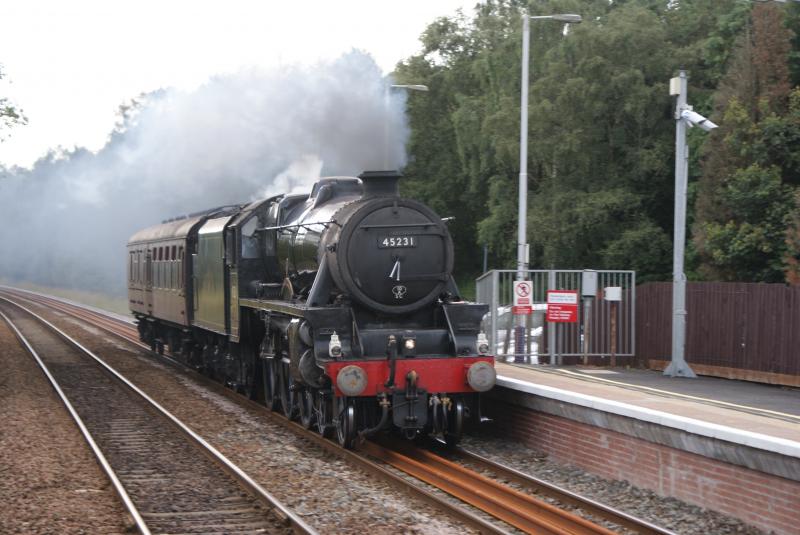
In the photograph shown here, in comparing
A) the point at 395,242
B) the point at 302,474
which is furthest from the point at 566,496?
the point at 395,242

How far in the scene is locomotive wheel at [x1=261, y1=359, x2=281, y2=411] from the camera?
49.0ft

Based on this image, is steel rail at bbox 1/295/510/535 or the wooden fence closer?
steel rail at bbox 1/295/510/535

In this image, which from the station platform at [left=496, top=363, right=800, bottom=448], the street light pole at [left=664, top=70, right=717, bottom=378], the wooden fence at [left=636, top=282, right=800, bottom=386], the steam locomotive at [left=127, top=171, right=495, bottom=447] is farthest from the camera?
the street light pole at [left=664, top=70, right=717, bottom=378]

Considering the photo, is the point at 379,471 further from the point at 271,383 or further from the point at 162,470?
the point at 271,383

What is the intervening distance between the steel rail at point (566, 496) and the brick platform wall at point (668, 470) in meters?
0.60

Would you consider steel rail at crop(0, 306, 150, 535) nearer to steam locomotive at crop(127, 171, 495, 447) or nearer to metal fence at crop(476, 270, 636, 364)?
steam locomotive at crop(127, 171, 495, 447)

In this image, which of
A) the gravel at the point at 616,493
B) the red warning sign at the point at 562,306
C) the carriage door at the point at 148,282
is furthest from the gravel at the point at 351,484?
the carriage door at the point at 148,282

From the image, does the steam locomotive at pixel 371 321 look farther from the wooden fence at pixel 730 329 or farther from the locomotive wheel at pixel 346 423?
the wooden fence at pixel 730 329

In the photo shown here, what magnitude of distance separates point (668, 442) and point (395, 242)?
4.32 m

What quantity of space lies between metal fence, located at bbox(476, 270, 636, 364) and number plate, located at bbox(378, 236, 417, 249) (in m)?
7.38

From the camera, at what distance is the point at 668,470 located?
934 centimetres

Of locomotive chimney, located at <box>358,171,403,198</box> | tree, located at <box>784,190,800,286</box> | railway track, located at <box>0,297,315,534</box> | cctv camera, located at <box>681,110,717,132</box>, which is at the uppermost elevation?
cctv camera, located at <box>681,110,717,132</box>

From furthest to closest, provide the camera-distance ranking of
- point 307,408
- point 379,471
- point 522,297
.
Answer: point 522,297 → point 307,408 → point 379,471

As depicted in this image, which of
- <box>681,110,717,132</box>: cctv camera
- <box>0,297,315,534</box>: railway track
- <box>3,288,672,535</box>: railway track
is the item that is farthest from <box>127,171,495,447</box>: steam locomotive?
<box>681,110,717,132</box>: cctv camera
